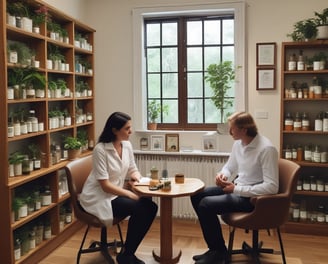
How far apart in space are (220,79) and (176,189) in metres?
1.58

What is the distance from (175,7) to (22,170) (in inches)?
94.7

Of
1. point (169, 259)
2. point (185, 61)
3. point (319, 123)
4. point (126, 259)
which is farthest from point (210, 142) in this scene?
point (126, 259)

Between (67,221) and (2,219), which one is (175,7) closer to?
(67,221)

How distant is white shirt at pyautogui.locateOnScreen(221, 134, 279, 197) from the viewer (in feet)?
9.52

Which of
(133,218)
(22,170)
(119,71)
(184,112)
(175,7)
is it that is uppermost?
(175,7)

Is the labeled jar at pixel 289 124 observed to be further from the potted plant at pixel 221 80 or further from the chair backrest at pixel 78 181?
the chair backrest at pixel 78 181

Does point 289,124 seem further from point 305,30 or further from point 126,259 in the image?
point 126,259

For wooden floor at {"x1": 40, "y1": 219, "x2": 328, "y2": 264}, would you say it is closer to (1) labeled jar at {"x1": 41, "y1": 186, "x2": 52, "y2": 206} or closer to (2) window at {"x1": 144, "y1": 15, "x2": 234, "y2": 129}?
(1) labeled jar at {"x1": 41, "y1": 186, "x2": 52, "y2": 206}

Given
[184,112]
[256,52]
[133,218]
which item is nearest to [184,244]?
[133,218]

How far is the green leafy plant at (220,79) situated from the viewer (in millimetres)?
4145

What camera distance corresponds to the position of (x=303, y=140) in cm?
410

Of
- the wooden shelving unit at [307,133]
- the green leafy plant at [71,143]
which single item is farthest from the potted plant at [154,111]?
the wooden shelving unit at [307,133]

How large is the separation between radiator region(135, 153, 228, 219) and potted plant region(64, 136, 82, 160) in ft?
2.58

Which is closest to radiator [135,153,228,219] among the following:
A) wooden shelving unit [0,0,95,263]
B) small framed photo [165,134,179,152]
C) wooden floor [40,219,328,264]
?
small framed photo [165,134,179,152]
